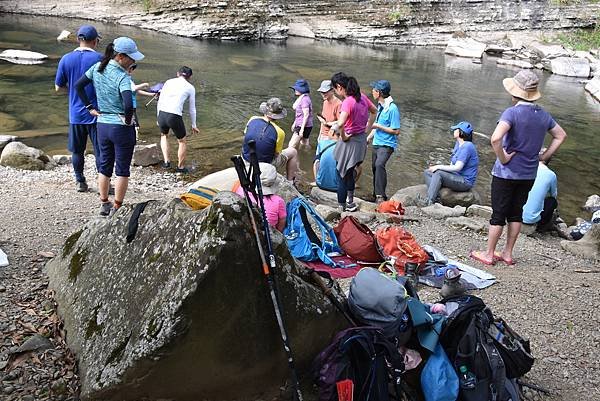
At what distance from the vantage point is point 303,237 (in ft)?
19.0

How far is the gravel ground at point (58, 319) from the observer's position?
11.1 ft

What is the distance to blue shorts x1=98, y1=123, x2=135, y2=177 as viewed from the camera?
20.0 feet

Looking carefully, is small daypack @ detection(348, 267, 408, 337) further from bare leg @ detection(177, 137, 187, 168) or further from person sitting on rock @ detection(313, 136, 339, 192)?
bare leg @ detection(177, 137, 187, 168)

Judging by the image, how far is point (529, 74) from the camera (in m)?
5.71

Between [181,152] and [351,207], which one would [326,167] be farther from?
[181,152]

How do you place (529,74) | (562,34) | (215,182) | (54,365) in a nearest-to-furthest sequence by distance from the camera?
(54,365) → (529,74) → (215,182) → (562,34)

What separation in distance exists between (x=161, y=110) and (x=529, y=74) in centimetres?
654

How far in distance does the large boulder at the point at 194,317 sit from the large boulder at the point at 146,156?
24.2ft

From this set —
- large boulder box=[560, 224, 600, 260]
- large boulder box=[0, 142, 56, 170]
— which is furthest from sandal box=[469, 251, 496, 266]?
large boulder box=[0, 142, 56, 170]

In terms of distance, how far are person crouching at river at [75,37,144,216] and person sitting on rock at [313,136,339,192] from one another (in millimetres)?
4048

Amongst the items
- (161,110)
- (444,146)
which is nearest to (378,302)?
(161,110)

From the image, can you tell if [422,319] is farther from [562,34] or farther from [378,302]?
[562,34]

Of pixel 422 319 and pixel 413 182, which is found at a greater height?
pixel 422 319

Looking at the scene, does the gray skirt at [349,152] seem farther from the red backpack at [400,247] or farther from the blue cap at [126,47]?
the blue cap at [126,47]
